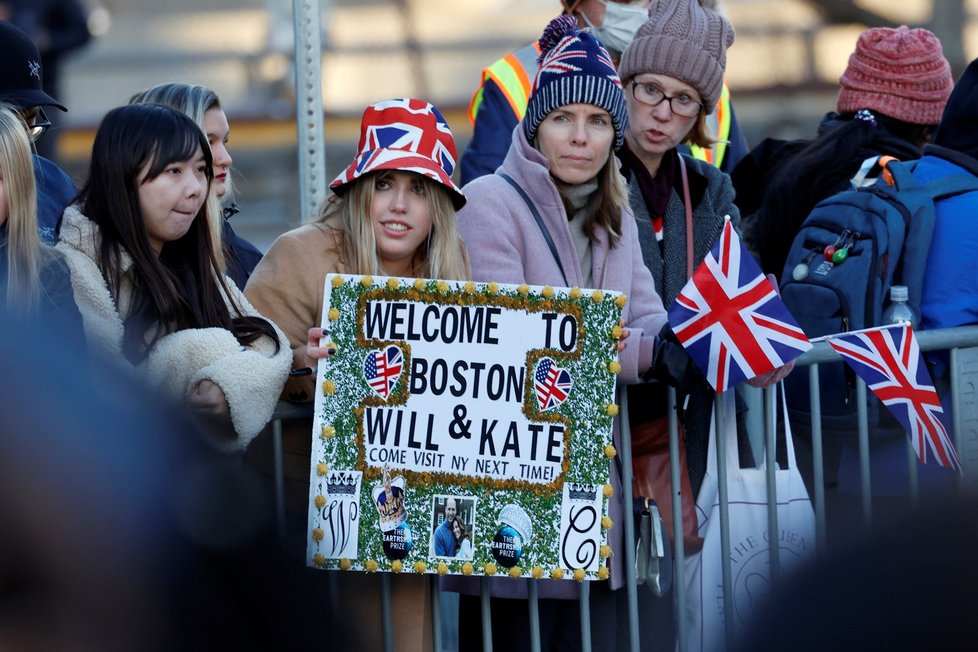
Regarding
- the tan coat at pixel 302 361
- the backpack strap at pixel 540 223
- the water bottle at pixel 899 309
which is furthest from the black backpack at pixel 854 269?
the tan coat at pixel 302 361

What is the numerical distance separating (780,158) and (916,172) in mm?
968

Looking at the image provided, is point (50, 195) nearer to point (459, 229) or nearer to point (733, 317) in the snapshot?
point (459, 229)

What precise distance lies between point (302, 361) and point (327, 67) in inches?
277

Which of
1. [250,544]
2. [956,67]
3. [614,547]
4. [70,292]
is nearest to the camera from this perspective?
[250,544]

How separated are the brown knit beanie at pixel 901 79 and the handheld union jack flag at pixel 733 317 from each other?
62.1 inches

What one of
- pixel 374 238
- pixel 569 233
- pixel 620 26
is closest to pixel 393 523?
pixel 374 238

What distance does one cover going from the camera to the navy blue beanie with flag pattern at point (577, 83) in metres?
4.51

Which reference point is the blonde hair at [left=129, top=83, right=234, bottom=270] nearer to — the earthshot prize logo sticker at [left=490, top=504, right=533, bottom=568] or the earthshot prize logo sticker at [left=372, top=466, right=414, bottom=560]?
the earthshot prize logo sticker at [left=372, top=466, right=414, bottom=560]

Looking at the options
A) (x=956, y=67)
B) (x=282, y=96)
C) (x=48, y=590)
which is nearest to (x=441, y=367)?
(x=48, y=590)

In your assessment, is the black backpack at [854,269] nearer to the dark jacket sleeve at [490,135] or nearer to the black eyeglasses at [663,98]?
the black eyeglasses at [663,98]

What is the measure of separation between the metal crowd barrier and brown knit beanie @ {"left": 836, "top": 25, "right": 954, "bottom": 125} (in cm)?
108

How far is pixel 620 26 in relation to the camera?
18.2ft

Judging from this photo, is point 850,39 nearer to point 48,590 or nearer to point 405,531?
point 405,531

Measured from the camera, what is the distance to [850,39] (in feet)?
39.8
